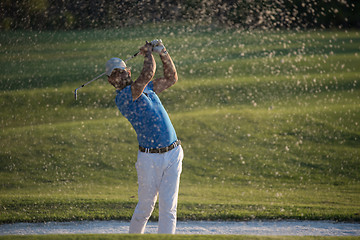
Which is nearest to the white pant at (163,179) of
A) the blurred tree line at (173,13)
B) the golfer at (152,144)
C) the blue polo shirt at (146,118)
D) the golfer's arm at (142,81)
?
the golfer at (152,144)

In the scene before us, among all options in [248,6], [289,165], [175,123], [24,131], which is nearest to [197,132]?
[175,123]

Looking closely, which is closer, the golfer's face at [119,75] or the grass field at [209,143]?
the golfer's face at [119,75]

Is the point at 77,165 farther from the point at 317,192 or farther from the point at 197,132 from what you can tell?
the point at 317,192

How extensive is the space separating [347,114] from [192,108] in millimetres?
4494

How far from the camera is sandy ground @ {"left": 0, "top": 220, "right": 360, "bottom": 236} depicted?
6930 millimetres

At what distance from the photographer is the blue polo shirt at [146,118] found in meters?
5.05

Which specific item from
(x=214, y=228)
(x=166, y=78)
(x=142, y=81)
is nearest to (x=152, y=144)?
(x=142, y=81)

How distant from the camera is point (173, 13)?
45750 millimetres

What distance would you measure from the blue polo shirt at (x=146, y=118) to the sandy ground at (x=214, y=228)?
2.09m

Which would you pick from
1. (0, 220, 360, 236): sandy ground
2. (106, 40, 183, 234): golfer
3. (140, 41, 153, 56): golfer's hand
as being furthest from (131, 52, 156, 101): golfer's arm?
(0, 220, 360, 236): sandy ground

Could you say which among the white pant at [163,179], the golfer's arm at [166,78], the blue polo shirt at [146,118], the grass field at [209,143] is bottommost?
the grass field at [209,143]

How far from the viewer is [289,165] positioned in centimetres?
1107

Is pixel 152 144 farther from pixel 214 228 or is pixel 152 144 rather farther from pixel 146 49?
pixel 214 228

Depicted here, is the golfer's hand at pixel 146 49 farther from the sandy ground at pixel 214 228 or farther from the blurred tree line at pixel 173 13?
the blurred tree line at pixel 173 13
